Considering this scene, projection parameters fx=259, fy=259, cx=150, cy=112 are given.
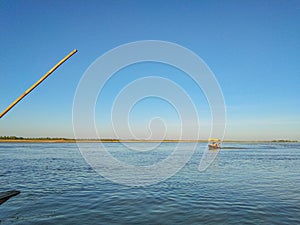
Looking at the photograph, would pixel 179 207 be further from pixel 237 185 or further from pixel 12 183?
pixel 12 183

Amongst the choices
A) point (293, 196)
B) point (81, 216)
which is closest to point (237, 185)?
point (293, 196)

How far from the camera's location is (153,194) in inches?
742

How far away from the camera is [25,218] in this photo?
42.9 feet

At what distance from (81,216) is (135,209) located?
10.1 ft

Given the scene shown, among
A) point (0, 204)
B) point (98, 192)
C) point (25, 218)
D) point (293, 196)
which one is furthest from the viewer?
point (98, 192)

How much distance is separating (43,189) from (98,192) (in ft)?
15.1

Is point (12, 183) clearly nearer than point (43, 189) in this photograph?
No

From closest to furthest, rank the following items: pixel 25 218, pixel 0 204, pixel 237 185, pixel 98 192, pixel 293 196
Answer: pixel 25 218 → pixel 0 204 → pixel 293 196 → pixel 98 192 → pixel 237 185

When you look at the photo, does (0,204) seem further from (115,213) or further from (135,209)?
(135,209)

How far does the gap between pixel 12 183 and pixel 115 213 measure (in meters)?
13.5

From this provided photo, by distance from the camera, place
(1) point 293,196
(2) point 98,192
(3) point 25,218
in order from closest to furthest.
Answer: (3) point 25,218 < (1) point 293,196 < (2) point 98,192

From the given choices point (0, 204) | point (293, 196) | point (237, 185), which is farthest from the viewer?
point (237, 185)

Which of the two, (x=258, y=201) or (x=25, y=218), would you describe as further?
(x=258, y=201)

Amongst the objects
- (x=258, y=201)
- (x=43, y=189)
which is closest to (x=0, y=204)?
(x=43, y=189)
